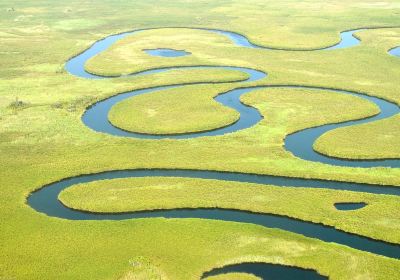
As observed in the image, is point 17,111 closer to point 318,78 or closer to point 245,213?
point 245,213

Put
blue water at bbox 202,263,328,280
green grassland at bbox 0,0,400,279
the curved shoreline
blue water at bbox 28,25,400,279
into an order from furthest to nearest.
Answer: the curved shoreline < blue water at bbox 28,25,400,279 < green grassland at bbox 0,0,400,279 < blue water at bbox 202,263,328,280

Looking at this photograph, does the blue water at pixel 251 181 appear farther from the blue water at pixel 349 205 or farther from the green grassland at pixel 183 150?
the green grassland at pixel 183 150

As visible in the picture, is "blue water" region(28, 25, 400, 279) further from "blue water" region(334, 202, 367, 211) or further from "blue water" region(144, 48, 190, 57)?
"blue water" region(144, 48, 190, 57)

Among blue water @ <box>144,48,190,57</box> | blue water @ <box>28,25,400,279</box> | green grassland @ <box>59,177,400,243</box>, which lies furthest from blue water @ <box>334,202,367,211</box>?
blue water @ <box>144,48,190,57</box>

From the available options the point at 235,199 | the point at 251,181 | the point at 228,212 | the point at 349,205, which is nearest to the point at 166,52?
the point at 251,181

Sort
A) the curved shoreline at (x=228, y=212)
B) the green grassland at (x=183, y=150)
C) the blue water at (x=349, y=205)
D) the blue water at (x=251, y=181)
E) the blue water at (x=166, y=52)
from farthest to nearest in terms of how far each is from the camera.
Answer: the blue water at (x=166, y=52) → the blue water at (x=349, y=205) → the curved shoreline at (x=228, y=212) → the blue water at (x=251, y=181) → the green grassland at (x=183, y=150)

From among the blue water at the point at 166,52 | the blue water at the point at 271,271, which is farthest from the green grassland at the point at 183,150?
the blue water at the point at 166,52

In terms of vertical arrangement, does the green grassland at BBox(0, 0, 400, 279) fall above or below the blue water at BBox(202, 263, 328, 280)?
above
